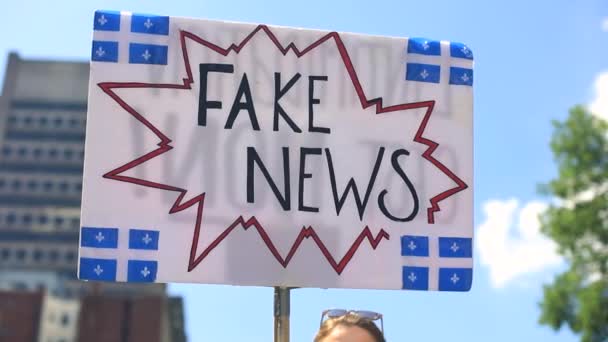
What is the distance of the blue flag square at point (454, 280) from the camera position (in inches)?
151

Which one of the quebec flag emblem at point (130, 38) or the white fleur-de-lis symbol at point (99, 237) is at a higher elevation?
the quebec flag emblem at point (130, 38)

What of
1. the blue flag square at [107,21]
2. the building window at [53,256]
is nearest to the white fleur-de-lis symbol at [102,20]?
the blue flag square at [107,21]

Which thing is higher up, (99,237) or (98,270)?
(99,237)

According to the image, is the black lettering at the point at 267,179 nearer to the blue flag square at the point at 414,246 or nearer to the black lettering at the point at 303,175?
the black lettering at the point at 303,175

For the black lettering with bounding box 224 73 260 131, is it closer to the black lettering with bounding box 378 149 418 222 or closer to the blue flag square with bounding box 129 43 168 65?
the blue flag square with bounding box 129 43 168 65

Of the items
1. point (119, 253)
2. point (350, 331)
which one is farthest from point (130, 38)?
point (350, 331)

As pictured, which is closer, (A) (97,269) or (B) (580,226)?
Answer: (A) (97,269)

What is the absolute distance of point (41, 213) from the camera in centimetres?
9831

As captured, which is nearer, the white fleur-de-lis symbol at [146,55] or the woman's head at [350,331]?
the woman's head at [350,331]

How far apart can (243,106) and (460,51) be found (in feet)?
3.22

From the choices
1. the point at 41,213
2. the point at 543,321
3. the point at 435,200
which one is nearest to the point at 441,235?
the point at 435,200

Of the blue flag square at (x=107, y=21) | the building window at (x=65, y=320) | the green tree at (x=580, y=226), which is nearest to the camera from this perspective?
the blue flag square at (x=107, y=21)

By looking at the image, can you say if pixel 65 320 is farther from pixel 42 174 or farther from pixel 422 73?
pixel 422 73

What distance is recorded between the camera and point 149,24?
392cm
